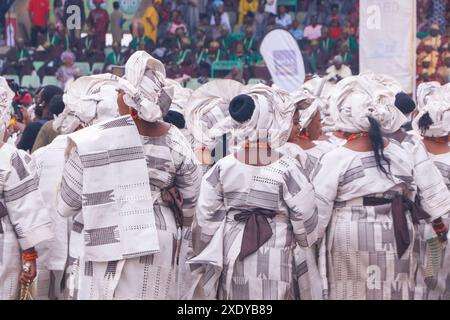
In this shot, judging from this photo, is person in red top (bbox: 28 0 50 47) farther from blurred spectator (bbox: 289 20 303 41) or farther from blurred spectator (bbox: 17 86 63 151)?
blurred spectator (bbox: 17 86 63 151)

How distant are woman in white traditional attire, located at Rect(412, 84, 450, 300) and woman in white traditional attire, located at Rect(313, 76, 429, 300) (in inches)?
40.7

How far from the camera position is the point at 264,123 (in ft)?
26.6

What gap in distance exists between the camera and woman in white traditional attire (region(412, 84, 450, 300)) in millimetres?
10000

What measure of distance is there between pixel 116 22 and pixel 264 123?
1843 centimetres

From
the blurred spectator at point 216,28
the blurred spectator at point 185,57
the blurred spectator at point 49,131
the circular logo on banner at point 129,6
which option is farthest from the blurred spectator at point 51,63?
the blurred spectator at point 49,131

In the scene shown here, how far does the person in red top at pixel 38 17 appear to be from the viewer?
26.6 m

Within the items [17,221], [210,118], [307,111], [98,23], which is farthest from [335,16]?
[17,221]

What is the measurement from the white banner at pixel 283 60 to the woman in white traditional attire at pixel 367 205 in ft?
14.6

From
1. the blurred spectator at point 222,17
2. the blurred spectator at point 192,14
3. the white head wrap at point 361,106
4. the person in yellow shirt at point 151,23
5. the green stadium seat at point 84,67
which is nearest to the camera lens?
the white head wrap at point 361,106

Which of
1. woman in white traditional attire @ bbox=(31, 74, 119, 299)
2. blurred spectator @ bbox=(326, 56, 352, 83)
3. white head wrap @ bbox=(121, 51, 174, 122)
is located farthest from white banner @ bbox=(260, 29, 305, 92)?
blurred spectator @ bbox=(326, 56, 352, 83)

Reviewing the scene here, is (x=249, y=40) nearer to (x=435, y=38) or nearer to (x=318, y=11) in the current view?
(x=318, y=11)

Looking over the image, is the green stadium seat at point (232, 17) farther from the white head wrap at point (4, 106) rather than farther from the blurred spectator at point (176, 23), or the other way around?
the white head wrap at point (4, 106)
